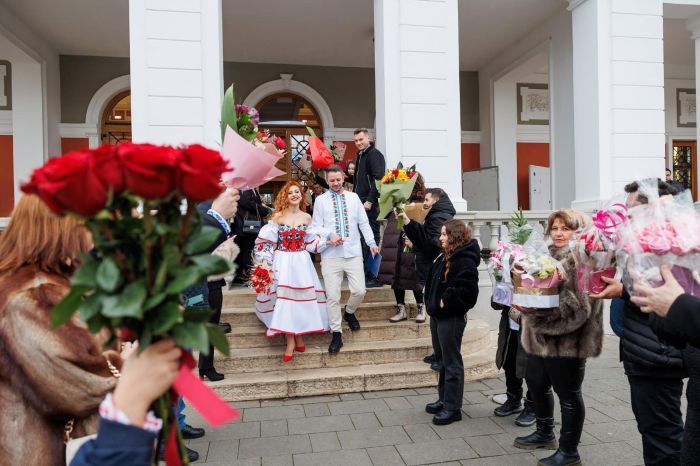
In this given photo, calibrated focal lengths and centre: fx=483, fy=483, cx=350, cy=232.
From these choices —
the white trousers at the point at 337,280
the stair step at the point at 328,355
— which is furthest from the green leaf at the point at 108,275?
the white trousers at the point at 337,280

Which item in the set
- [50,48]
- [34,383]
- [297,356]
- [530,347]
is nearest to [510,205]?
[297,356]

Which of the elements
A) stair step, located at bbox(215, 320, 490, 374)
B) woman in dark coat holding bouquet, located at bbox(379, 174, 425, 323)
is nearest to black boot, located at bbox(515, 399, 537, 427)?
stair step, located at bbox(215, 320, 490, 374)

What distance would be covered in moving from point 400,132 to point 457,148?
915mm

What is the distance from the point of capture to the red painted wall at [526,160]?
12711mm

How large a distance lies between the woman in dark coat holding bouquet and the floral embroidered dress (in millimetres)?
986

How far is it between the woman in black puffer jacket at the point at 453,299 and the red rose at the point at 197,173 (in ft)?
10.1

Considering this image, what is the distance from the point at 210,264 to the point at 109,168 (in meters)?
0.29

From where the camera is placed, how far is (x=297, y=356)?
16.7 ft

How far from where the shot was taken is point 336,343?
518cm

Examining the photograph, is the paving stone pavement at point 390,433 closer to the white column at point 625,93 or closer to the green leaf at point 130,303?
the green leaf at point 130,303

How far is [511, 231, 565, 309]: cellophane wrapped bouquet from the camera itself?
2994mm

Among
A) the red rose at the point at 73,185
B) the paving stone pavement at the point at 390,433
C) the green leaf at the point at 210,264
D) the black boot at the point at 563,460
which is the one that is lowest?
the paving stone pavement at the point at 390,433

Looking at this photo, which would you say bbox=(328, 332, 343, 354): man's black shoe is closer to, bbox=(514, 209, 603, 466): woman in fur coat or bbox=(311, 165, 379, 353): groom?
bbox=(311, 165, 379, 353): groom

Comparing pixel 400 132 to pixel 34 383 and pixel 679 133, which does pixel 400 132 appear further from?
pixel 679 133
